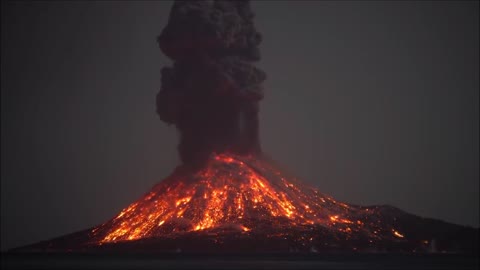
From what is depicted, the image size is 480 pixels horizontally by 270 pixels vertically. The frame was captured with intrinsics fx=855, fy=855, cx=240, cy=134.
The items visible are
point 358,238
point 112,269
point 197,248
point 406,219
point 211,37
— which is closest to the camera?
point 112,269

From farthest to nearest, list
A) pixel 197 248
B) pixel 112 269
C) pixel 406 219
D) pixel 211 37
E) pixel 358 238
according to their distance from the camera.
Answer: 1. pixel 406 219
2. pixel 358 238
3. pixel 197 248
4. pixel 211 37
5. pixel 112 269

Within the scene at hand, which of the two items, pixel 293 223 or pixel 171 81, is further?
pixel 293 223

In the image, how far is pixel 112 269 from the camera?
345 ft

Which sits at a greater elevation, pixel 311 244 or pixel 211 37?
pixel 211 37

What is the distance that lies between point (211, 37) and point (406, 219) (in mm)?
81274

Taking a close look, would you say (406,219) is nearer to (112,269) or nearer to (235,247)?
(235,247)

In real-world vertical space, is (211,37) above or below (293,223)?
above

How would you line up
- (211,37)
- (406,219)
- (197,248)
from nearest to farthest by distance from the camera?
(211,37), (197,248), (406,219)

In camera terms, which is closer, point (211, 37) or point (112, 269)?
point (112, 269)

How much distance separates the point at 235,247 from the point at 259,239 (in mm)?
5224

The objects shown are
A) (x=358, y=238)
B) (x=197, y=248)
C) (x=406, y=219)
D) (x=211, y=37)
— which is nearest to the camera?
(x=211, y=37)

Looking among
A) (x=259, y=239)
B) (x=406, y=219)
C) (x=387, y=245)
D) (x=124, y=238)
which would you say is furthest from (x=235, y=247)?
(x=406, y=219)

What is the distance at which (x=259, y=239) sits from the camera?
159750 millimetres

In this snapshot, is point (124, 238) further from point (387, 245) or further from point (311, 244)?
point (387, 245)
